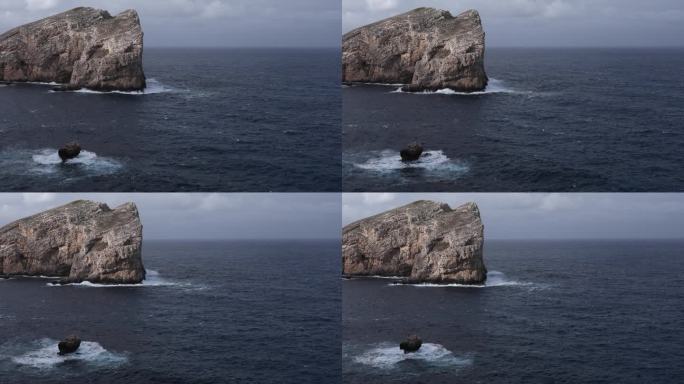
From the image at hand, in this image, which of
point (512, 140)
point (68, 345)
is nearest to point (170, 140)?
point (68, 345)

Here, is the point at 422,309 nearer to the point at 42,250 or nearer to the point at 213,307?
the point at 213,307

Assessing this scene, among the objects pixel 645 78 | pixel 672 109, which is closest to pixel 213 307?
Result: pixel 672 109

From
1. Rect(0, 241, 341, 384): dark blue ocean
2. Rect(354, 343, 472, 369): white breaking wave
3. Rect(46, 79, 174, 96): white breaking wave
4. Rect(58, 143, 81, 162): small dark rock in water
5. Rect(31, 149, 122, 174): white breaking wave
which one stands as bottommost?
Rect(0, 241, 341, 384): dark blue ocean

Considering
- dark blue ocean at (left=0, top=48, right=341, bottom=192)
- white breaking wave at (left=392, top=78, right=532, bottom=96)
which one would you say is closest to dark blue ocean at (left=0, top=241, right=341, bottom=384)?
dark blue ocean at (left=0, top=48, right=341, bottom=192)

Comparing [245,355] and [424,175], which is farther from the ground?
[424,175]

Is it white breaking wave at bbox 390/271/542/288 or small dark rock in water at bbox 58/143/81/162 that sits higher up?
small dark rock in water at bbox 58/143/81/162

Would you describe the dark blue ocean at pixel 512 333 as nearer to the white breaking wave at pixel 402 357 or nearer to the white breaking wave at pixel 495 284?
the white breaking wave at pixel 402 357

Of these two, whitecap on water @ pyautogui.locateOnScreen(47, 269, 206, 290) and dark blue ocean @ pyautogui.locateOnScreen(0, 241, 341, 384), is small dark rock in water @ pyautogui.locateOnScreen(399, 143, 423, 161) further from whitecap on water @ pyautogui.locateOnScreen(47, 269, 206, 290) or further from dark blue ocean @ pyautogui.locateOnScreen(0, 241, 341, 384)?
whitecap on water @ pyautogui.locateOnScreen(47, 269, 206, 290)
